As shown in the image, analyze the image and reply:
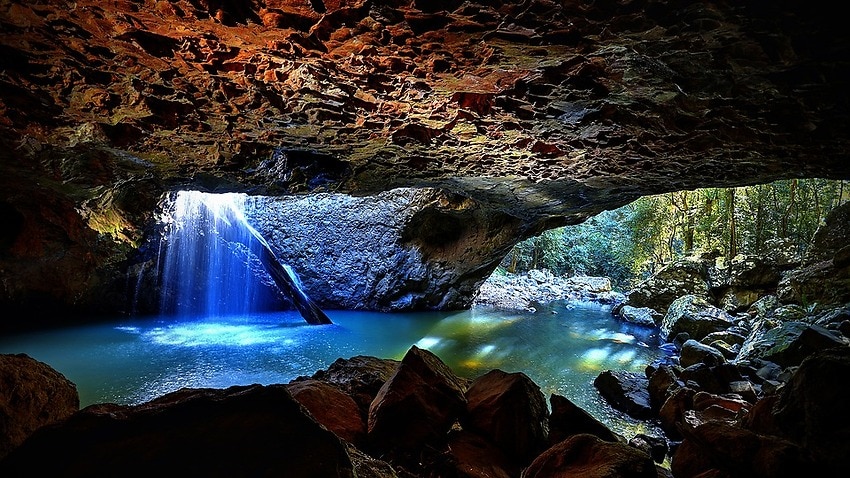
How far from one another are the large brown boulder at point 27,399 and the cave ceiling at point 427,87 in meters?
2.05

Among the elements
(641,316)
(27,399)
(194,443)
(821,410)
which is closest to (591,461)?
(821,410)

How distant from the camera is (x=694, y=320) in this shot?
818cm

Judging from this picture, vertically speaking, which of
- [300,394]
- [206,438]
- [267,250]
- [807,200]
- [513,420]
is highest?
[807,200]

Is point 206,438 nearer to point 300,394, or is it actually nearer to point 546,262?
point 300,394

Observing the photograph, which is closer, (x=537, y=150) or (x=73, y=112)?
(x=73, y=112)

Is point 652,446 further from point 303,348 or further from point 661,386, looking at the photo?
point 303,348

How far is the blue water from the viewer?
5.14m

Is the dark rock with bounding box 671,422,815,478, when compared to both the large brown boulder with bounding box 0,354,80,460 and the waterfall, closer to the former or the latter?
the large brown boulder with bounding box 0,354,80,460

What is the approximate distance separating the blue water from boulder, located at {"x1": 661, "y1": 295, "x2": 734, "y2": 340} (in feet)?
1.69

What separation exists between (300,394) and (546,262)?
22.6 meters

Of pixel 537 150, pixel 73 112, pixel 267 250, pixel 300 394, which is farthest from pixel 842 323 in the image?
pixel 267 250

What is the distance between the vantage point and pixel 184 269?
9742mm

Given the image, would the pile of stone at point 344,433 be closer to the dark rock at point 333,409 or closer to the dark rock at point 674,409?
the dark rock at point 333,409

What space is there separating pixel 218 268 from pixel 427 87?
8.83 m
